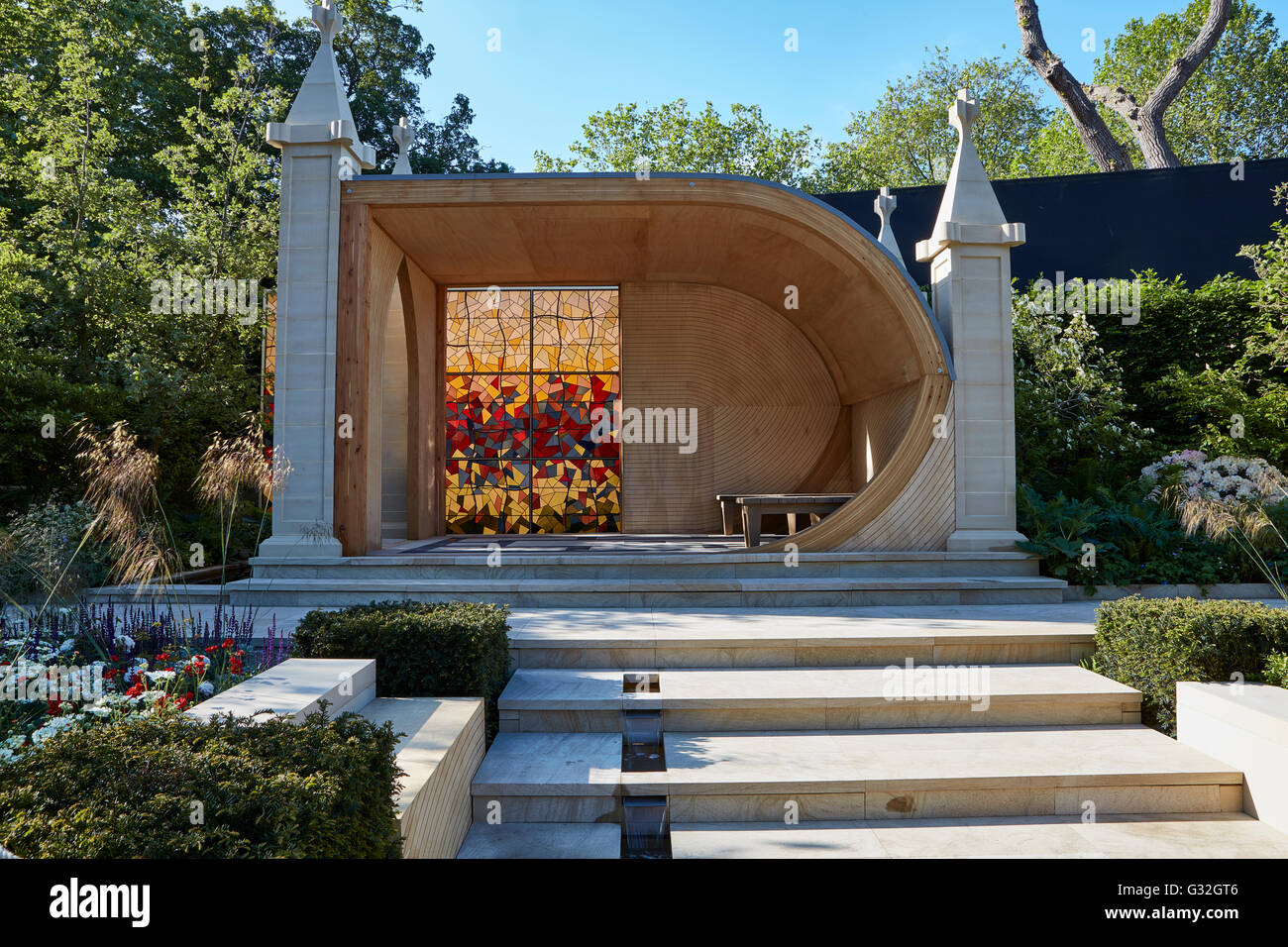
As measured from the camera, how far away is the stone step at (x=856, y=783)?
317 centimetres

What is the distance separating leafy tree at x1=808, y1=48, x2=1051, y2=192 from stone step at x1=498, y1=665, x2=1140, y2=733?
21.3m

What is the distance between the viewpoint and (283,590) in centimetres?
604

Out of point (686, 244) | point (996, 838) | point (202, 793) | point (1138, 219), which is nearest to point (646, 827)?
point (996, 838)

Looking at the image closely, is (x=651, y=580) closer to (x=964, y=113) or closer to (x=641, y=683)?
(x=641, y=683)

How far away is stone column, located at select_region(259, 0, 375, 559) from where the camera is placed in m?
6.42

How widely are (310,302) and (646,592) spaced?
358cm

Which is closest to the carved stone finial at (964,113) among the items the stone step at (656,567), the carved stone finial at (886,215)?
the carved stone finial at (886,215)

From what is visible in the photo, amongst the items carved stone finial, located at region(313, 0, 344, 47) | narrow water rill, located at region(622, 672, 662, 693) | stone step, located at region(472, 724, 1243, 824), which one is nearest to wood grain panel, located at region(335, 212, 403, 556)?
carved stone finial, located at region(313, 0, 344, 47)

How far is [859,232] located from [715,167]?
15558mm

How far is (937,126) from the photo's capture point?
23.9m

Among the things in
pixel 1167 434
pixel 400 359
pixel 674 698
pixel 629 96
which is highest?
pixel 629 96
